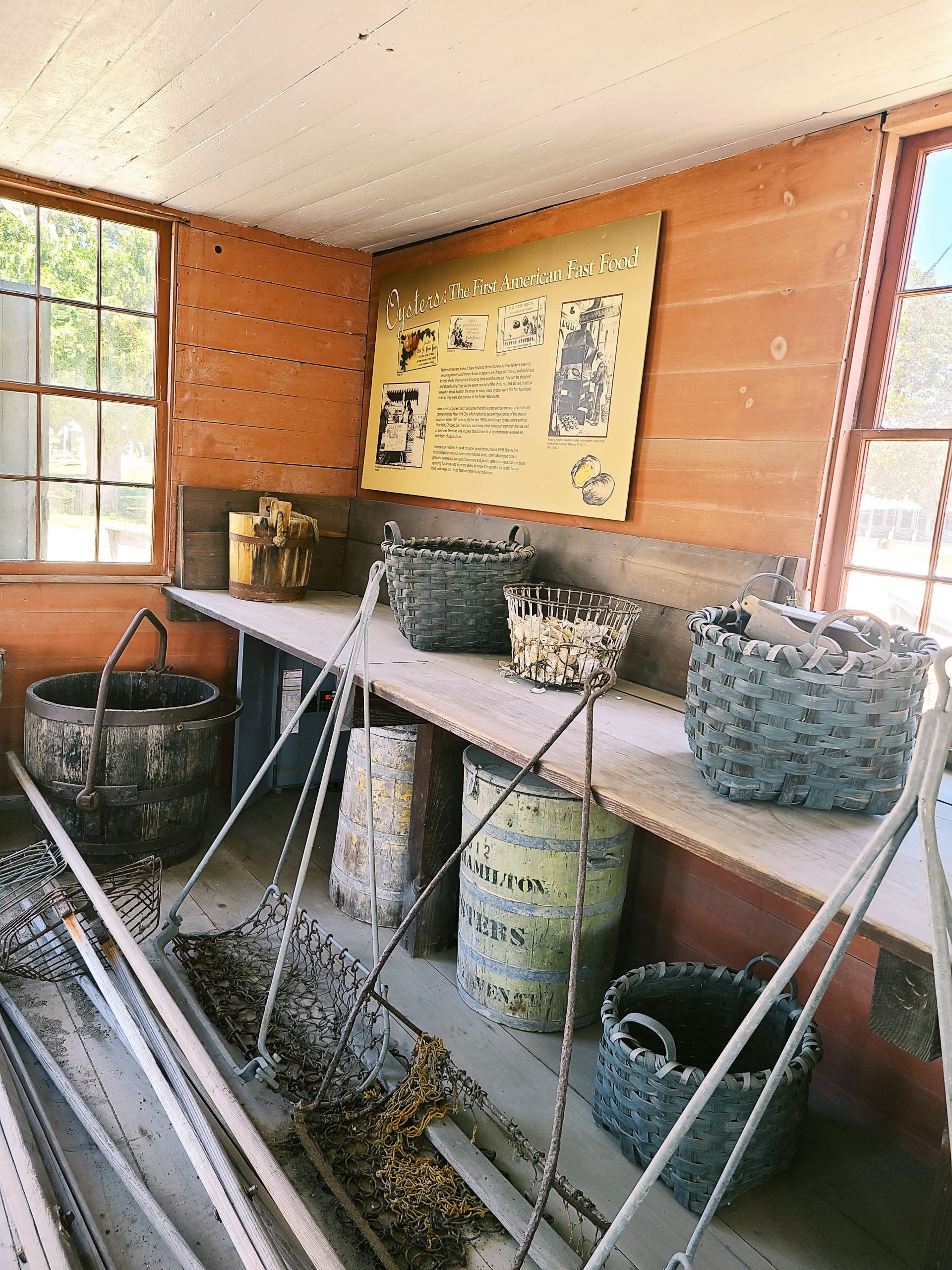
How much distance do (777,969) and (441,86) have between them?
2341 mm

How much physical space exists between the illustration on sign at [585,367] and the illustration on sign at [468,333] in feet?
1.48

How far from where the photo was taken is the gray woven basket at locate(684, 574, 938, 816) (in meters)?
1.58

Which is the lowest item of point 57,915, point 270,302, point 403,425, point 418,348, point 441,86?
point 57,915

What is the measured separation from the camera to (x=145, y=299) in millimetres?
3734

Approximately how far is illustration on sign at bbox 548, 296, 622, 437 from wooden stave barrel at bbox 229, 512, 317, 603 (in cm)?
117

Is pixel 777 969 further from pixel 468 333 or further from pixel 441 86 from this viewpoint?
pixel 468 333

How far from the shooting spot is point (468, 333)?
11.5ft

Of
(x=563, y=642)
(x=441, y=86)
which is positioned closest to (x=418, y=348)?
(x=441, y=86)

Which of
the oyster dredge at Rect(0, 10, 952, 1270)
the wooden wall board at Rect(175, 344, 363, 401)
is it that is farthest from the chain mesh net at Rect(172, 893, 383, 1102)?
the wooden wall board at Rect(175, 344, 363, 401)

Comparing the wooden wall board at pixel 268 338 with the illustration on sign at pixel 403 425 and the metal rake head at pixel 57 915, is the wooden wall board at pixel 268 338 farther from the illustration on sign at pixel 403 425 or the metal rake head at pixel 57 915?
the metal rake head at pixel 57 915

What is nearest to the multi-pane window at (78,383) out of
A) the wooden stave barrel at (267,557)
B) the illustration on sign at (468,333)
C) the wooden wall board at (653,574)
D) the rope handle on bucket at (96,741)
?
the wooden stave barrel at (267,557)

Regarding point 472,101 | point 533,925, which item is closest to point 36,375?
point 472,101

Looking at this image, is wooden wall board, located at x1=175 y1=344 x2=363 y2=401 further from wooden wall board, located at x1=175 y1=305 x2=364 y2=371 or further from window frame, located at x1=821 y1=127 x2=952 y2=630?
window frame, located at x1=821 y1=127 x2=952 y2=630

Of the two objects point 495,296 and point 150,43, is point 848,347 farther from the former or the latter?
point 150,43
